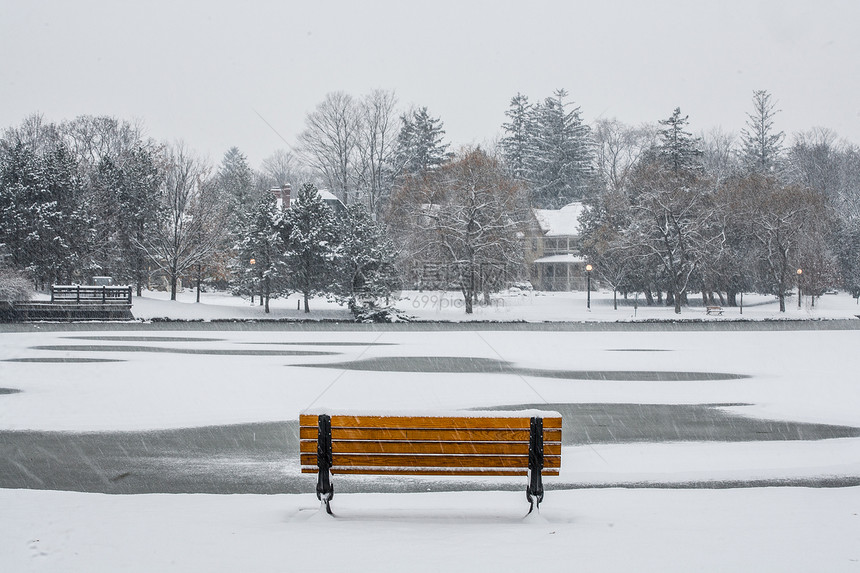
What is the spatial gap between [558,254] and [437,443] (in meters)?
82.7

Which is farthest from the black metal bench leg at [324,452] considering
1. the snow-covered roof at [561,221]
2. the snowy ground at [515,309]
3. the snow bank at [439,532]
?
the snow-covered roof at [561,221]

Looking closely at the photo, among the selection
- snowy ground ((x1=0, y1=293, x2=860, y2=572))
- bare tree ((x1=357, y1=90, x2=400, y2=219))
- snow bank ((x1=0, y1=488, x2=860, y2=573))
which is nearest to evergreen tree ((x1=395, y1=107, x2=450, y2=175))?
bare tree ((x1=357, y1=90, x2=400, y2=219))

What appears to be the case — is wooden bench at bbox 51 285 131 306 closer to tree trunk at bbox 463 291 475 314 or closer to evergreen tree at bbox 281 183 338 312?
evergreen tree at bbox 281 183 338 312

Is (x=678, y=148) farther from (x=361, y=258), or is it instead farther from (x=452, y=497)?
(x=452, y=497)

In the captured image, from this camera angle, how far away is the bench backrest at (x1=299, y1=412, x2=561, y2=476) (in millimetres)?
6582

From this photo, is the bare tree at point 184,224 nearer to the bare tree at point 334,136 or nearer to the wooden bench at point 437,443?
the bare tree at point 334,136

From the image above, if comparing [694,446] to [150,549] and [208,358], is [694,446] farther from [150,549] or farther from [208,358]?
[208,358]

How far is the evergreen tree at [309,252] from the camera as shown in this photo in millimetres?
52469

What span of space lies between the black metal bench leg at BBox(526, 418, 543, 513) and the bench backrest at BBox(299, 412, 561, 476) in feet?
0.15

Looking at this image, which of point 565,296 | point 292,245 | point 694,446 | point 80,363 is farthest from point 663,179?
point 694,446

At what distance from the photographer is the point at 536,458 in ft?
21.6

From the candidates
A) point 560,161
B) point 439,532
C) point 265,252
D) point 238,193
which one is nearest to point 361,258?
point 265,252

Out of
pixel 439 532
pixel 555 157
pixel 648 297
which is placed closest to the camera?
pixel 439 532

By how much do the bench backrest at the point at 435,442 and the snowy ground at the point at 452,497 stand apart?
1.48 ft
